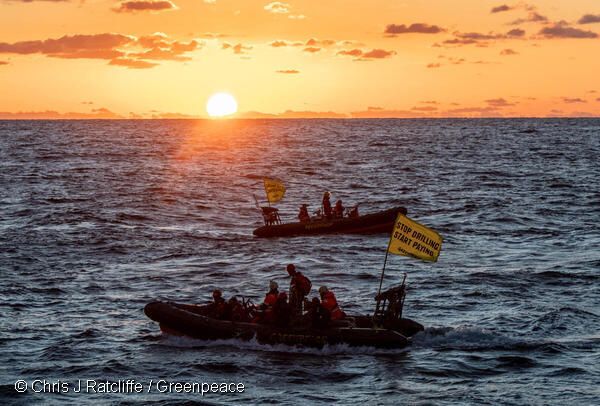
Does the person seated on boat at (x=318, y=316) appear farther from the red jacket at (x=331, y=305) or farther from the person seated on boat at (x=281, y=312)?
the person seated on boat at (x=281, y=312)

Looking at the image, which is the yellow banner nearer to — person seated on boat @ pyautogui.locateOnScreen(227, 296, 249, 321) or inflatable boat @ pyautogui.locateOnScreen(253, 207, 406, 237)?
Answer: person seated on boat @ pyautogui.locateOnScreen(227, 296, 249, 321)

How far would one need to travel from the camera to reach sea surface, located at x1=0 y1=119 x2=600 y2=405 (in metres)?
21.0

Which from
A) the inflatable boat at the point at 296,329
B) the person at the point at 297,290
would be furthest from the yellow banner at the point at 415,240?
the person at the point at 297,290

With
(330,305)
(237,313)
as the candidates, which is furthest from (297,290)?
(237,313)

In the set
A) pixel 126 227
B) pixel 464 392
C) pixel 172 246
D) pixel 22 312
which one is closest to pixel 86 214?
pixel 126 227

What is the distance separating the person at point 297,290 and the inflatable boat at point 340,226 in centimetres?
1868

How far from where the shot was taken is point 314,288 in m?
31.2

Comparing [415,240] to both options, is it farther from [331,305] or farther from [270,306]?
[270,306]

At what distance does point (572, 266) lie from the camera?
34.2 m

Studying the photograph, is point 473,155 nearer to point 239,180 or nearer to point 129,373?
point 239,180

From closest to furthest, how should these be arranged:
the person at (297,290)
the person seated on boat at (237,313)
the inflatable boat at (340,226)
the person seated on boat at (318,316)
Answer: the person seated on boat at (318,316) → the person at (297,290) → the person seated on boat at (237,313) → the inflatable boat at (340,226)

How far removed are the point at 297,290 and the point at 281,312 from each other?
0.85 meters

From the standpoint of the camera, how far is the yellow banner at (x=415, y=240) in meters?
22.7

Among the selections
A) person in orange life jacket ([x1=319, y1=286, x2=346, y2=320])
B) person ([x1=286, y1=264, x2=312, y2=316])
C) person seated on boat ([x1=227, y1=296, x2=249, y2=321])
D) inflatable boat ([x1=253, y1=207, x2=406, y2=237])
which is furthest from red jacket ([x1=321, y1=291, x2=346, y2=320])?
inflatable boat ([x1=253, y1=207, x2=406, y2=237])
